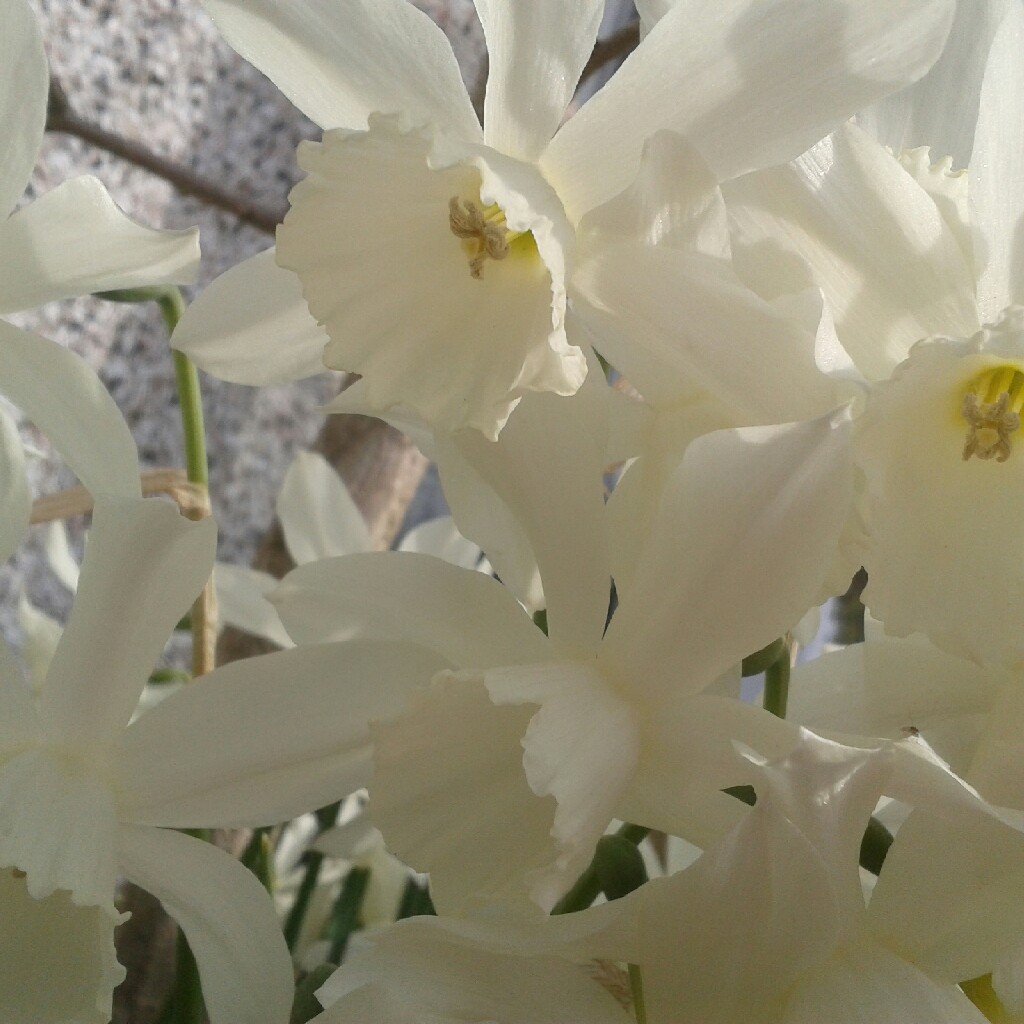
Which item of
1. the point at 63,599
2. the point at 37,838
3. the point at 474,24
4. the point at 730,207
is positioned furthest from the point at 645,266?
the point at 474,24

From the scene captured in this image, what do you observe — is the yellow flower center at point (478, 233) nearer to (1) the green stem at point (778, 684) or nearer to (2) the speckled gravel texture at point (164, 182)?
(1) the green stem at point (778, 684)

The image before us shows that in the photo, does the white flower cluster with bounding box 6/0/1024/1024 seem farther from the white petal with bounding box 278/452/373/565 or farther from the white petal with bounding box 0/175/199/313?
the white petal with bounding box 278/452/373/565

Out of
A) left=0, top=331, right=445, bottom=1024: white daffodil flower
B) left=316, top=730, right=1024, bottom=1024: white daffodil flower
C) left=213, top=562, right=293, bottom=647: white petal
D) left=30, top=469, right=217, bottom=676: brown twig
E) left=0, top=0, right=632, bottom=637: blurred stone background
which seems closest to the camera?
left=316, top=730, right=1024, bottom=1024: white daffodil flower

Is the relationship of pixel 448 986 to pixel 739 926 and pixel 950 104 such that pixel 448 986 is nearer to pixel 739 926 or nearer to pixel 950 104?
pixel 739 926

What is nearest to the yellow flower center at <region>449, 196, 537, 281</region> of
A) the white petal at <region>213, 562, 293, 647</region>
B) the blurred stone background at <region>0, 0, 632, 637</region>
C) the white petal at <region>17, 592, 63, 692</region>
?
the white petal at <region>213, 562, 293, 647</region>

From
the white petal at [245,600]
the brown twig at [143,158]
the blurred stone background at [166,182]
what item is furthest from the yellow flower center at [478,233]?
the blurred stone background at [166,182]

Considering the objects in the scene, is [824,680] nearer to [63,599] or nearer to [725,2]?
[725,2]
